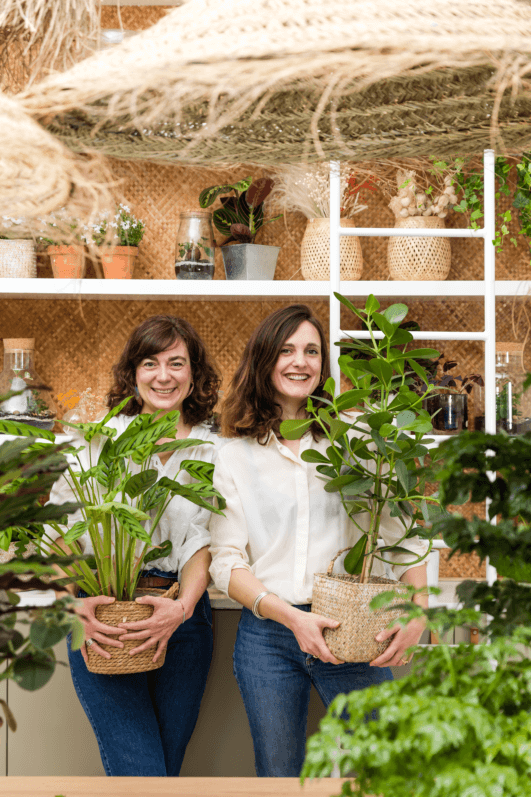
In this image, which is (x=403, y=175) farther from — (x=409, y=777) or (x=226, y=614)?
(x=409, y=777)

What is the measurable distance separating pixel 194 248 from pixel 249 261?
0.18 meters

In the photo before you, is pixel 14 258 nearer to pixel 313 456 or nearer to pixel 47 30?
pixel 313 456

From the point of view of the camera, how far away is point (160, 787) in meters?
0.89

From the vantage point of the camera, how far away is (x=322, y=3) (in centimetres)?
57

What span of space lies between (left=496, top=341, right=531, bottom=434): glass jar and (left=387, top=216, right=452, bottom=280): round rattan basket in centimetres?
32

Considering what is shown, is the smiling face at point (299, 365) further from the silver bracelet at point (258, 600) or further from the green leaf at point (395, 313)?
the silver bracelet at point (258, 600)

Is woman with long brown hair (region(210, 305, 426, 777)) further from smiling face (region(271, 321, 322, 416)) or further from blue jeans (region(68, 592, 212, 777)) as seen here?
blue jeans (region(68, 592, 212, 777))

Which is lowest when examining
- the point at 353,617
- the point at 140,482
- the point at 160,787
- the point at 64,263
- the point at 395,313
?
the point at 160,787

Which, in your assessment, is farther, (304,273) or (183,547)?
Answer: (304,273)

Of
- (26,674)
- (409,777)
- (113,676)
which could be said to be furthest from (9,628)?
(113,676)

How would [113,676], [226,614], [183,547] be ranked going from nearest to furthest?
[113,676], [183,547], [226,614]

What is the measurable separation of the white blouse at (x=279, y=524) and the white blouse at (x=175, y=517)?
0.33 feet

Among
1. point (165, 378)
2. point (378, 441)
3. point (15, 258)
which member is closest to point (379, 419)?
point (378, 441)

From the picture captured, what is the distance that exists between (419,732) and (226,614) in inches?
53.2
